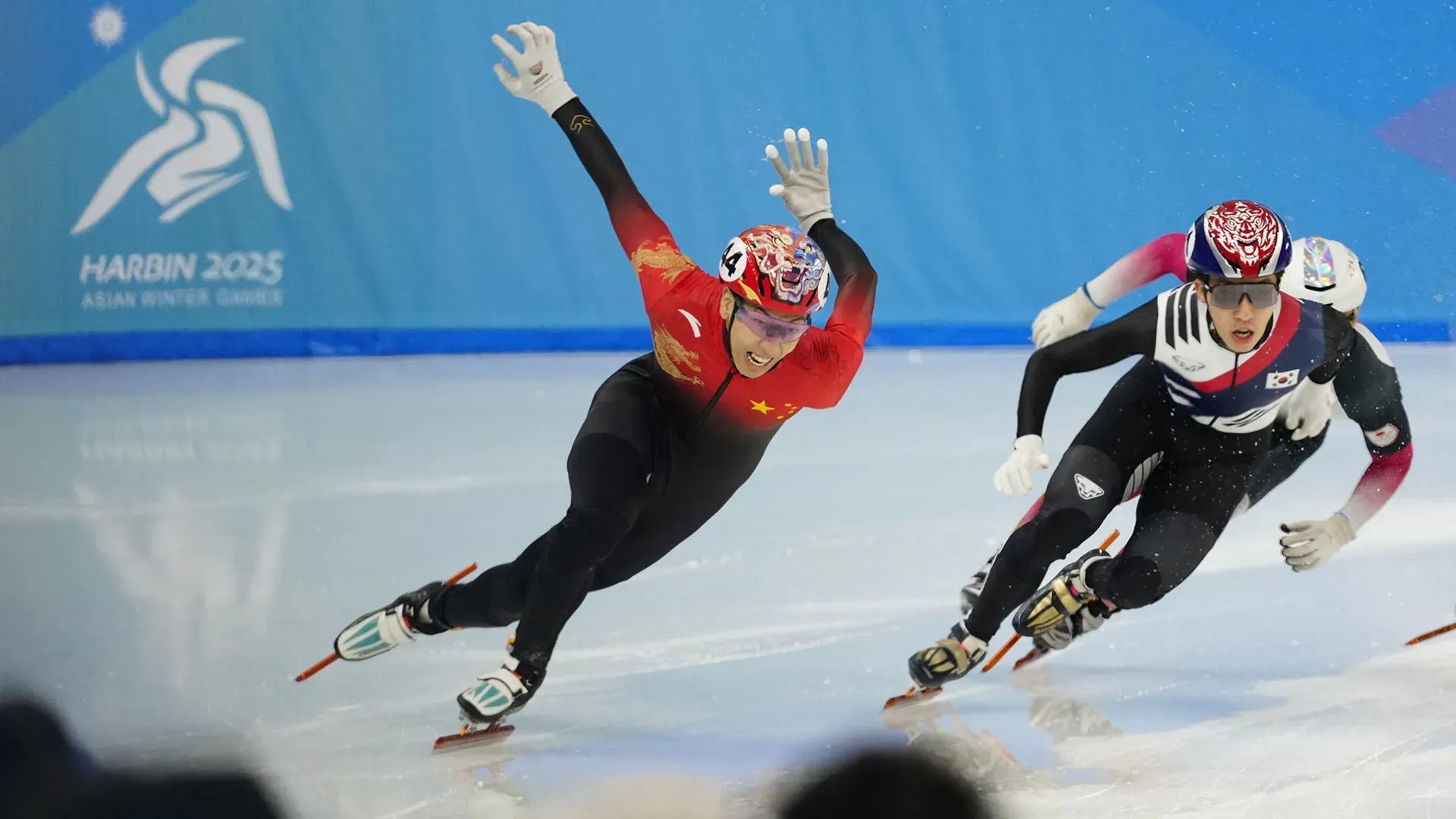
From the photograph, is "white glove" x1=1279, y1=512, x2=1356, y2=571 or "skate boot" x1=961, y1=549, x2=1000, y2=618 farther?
"skate boot" x1=961, y1=549, x2=1000, y2=618

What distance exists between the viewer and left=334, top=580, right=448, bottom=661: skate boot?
11.6 ft

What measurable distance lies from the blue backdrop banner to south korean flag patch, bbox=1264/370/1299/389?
5561 millimetres

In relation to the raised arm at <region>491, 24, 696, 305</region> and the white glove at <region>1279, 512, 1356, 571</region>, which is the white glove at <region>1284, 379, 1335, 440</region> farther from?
the raised arm at <region>491, 24, 696, 305</region>

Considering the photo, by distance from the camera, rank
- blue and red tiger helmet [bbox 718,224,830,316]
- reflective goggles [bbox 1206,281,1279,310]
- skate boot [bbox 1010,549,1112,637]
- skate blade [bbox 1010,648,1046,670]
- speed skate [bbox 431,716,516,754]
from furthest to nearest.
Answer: skate blade [bbox 1010,648,1046,670] < skate boot [bbox 1010,549,1112,637] < reflective goggles [bbox 1206,281,1279,310] < speed skate [bbox 431,716,516,754] < blue and red tiger helmet [bbox 718,224,830,316]

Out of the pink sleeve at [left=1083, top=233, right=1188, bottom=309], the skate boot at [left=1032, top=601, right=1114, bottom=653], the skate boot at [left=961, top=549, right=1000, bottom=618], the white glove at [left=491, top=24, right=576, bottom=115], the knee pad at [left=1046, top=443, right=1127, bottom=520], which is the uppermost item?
the white glove at [left=491, top=24, right=576, bottom=115]

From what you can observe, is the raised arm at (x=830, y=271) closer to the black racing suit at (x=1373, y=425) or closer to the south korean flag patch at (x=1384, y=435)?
the black racing suit at (x=1373, y=425)

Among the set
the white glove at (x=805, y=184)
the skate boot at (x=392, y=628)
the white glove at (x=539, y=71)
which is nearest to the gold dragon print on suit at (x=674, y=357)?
the white glove at (x=805, y=184)

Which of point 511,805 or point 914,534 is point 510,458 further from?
point 511,805

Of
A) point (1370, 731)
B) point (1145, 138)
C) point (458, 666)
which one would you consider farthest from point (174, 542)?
point (1145, 138)

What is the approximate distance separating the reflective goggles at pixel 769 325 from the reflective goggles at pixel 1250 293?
95 centimetres

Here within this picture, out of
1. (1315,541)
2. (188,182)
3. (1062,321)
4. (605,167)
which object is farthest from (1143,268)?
(188,182)

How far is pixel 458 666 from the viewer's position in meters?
3.90

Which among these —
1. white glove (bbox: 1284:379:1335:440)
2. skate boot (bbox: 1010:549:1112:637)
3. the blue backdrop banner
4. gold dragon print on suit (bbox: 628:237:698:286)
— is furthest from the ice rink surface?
the blue backdrop banner

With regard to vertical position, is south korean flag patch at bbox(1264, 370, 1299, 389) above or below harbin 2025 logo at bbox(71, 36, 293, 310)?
above
